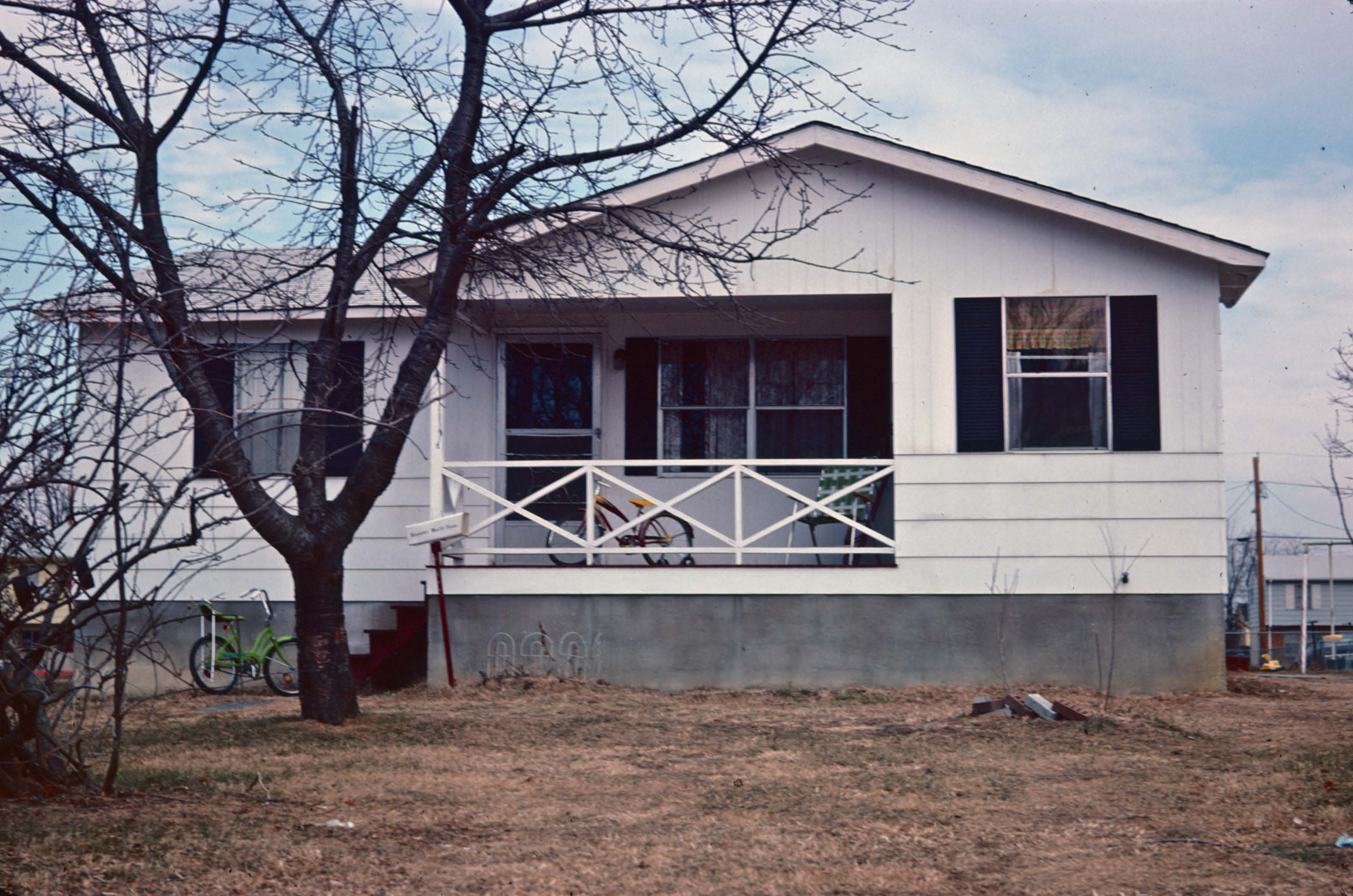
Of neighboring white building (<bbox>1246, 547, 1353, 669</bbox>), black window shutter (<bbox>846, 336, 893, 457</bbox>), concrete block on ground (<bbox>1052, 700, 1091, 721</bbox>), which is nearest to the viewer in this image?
concrete block on ground (<bbox>1052, 700, 1091, 721</bbox>)

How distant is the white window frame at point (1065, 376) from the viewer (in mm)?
10844

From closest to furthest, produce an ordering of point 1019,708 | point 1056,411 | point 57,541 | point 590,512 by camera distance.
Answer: point 57,541
point 1019,708
point 1056,411
point 590,512

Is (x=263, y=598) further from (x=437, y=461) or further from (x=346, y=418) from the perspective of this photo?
(x=437, y=461)

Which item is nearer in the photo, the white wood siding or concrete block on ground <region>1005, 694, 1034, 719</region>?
concrete block on ground <region>1005, 694, 1034, 719</region>

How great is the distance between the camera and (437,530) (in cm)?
1089

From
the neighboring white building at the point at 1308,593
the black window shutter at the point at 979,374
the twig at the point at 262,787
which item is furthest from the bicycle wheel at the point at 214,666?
the neighboring white building at the point at 1308,593

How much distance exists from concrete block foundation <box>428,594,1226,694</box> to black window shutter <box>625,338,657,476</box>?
75.9 inches

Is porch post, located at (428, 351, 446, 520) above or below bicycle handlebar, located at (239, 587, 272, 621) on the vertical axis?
above

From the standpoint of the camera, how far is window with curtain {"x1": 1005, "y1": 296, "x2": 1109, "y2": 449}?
1091cm

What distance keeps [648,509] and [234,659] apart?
4.02m

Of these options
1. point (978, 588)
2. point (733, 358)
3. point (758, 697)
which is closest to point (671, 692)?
point (758, 697)

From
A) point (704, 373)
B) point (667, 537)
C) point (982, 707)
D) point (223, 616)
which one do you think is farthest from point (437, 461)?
point (982, 707)

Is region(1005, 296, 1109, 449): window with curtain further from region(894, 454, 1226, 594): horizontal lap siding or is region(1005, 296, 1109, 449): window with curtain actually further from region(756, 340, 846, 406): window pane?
region(756, 340, 846, 406): window pane

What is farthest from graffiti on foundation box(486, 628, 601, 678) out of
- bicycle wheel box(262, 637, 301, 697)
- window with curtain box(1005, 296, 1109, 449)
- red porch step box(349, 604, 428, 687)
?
window with curtain box(1005, 296, 1109, 449)
